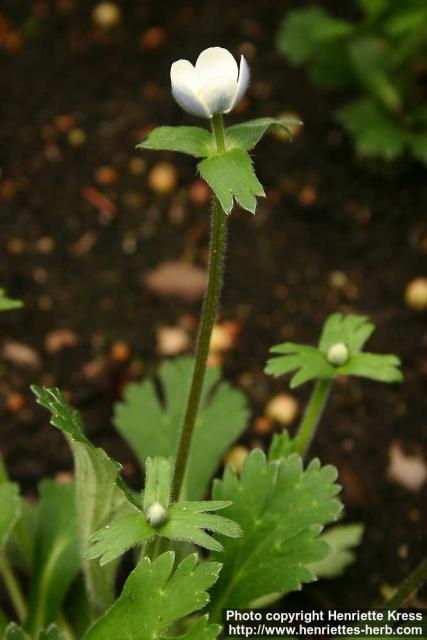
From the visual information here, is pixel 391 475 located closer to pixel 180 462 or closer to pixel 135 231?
pixel 180 462

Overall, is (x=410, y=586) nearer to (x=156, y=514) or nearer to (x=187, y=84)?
(x=156, y=514)

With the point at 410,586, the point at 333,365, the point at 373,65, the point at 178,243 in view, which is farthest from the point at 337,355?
the point at 373,65

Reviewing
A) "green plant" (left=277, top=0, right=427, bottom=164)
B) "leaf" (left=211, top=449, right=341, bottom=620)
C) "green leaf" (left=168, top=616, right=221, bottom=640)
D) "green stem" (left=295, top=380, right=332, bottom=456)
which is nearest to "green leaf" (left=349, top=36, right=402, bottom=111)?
"green plant" (left=277, top=0, right=427, bottom=164)

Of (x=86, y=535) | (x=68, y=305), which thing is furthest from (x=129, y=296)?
(x=86, y=535)

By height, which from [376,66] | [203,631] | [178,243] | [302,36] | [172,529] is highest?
[302,36]

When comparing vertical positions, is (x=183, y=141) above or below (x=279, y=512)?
above

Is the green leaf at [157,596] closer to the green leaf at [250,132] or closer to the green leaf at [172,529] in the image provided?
the green leaf at [172,529]
